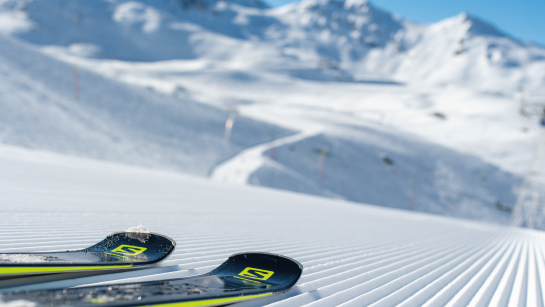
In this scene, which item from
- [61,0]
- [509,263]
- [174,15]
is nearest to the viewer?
[509,263]

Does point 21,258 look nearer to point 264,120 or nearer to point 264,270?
point 264,270

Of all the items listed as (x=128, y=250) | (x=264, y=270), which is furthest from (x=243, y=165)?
(x=264, y=270)

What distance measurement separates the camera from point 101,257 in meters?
3.08

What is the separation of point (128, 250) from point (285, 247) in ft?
6.67

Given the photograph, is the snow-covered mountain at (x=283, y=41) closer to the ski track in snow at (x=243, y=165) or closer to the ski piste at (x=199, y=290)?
the ski track in snow at (x=243, y=165)

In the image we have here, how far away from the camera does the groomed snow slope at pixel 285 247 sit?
317 centimetres

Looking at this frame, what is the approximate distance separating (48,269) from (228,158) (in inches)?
968

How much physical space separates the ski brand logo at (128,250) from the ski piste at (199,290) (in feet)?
2.38

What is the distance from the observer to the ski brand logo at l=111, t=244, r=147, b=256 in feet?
10.8

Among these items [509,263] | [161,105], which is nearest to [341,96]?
[161,105]

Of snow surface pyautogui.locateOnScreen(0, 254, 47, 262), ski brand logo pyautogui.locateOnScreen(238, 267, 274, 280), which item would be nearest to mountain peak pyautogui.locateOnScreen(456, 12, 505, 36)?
ski brand logo pyautogui.locateOnScreen(238, 267, 274, 280)

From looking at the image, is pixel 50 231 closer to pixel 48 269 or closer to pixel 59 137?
pixel 48 269

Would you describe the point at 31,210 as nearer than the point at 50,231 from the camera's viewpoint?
No

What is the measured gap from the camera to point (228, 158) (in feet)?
88.9
